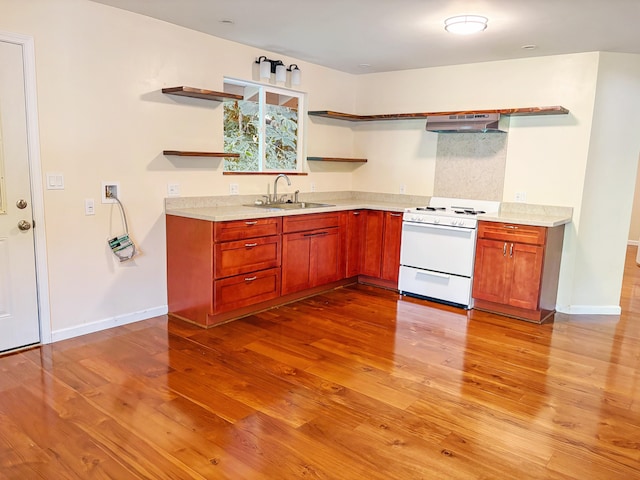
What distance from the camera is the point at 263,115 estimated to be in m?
4.74

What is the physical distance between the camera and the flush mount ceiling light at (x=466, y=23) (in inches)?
128

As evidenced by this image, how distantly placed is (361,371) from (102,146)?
94.8 inches

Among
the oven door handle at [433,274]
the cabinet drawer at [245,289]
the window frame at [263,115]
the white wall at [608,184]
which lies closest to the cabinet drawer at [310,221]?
the cabinet drawer at [245,289]

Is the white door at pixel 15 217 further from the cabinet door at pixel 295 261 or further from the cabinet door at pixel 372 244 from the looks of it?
the cabinet door at pixel 372 244

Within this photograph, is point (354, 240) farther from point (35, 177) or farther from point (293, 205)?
point (35, 177)

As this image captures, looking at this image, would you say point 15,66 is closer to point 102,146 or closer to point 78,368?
point 102,146

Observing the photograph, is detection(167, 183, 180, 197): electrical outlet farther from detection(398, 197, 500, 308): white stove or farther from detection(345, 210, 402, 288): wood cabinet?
detection(398, 197, 500, 308): white stove

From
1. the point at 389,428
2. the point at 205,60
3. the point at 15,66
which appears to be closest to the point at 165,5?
the point at 205,60

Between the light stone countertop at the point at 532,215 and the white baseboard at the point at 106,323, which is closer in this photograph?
the white baseboard at the point at 106,323

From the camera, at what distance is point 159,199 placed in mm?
3875

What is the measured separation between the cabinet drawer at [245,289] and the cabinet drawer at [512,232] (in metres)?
1.89

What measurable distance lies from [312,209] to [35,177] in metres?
2.25

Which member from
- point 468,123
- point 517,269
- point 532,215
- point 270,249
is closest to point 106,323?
point 270,249

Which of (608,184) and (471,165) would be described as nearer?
(608,184)
